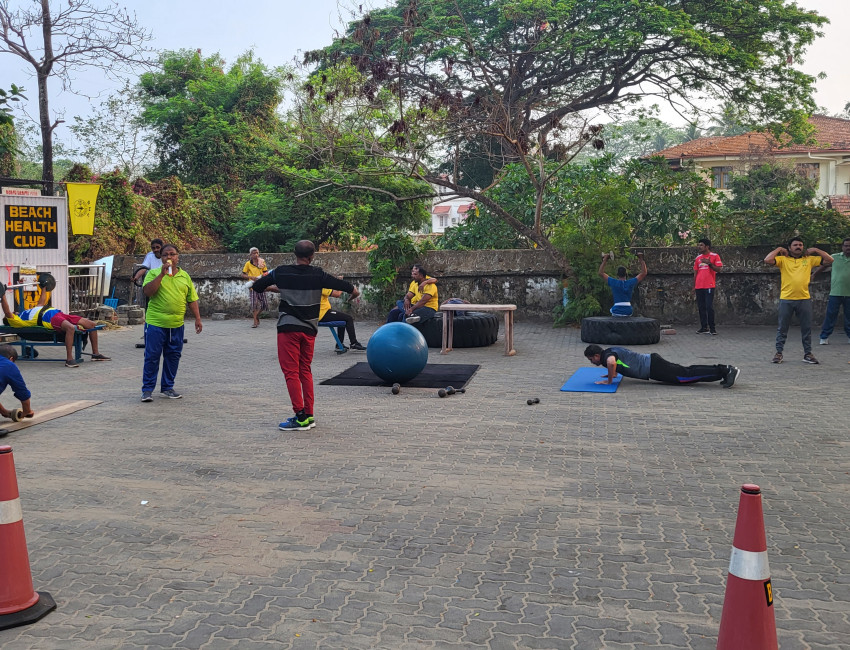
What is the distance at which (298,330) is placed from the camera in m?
8.54

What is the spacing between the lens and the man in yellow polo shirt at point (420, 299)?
14820 mm

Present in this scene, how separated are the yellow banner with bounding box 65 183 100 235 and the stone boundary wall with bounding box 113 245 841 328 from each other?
3.03m

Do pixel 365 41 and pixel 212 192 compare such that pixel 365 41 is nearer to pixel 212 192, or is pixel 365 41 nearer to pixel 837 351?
pixel 212 192

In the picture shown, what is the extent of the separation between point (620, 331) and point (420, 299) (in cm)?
386

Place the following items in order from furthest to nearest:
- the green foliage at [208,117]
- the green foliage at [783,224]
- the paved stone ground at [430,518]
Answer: the green foliage at [208,117] < the green foliage at [783,224] < the paved stone ground at [430,518]

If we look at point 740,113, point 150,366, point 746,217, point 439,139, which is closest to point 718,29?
point 740,113

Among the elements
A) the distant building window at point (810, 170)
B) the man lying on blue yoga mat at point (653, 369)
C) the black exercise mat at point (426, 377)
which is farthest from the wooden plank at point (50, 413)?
the distant building window at point (810, 170)

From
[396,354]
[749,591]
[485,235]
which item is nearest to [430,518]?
[749,591]

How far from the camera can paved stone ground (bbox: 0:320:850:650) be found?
409 cm

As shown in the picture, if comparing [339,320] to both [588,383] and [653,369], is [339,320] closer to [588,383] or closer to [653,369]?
[588,383]

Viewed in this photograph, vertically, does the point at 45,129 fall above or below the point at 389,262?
above

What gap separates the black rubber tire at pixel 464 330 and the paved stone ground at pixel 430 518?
15.3ft

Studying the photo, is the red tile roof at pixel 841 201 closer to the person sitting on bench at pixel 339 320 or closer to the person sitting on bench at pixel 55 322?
the person sitting on bench at pixel 339 320

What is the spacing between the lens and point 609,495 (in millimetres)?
6195
